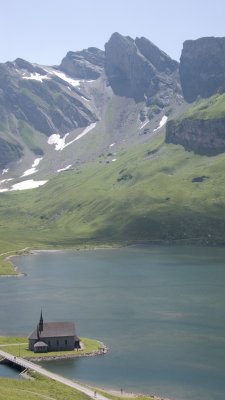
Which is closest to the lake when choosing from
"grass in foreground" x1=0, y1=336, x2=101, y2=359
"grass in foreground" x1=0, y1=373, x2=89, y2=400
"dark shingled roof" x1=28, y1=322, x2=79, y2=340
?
"grass in foreground" x1=0, y1=336, x2=101, y2=359

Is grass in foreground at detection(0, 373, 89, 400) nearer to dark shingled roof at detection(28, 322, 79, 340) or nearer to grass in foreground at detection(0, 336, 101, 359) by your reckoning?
grass in foreground at detection(0, 336, 101, 359)

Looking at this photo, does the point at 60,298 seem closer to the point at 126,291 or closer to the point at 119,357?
the point at 126,291

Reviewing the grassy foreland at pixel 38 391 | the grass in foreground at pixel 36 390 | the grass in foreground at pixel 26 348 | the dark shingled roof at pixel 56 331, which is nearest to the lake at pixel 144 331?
the grass in foreground at pixel 26 348

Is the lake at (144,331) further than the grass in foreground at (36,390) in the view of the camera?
Yes

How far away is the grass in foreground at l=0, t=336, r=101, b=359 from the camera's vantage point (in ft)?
404

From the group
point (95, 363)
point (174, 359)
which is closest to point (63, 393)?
Answer: point (95, 363)

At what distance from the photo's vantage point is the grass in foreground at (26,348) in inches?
4847

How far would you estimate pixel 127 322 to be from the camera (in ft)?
503

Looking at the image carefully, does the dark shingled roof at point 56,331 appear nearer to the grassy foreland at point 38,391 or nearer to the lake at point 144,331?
the lake at point 144,331

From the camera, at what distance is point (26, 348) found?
12781 centimetres

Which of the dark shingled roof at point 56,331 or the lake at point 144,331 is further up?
the dark shingled roof at point 56,331

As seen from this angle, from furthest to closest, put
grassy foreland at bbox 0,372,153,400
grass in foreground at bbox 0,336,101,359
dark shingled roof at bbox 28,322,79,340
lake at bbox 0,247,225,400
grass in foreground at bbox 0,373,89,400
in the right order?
dark shingled roof at bbox 28,322,79,340 → grass in foreground at bbox 0,336,101,359 → lake at bbox 0,247,225,400 → grassy foreland at bbox 0,372,153,400 → grass in foreground at bbox 0,373,89,400

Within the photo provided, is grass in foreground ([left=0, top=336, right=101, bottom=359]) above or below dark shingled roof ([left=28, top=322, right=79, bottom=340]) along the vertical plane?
below

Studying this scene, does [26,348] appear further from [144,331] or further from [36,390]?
[36,390]
